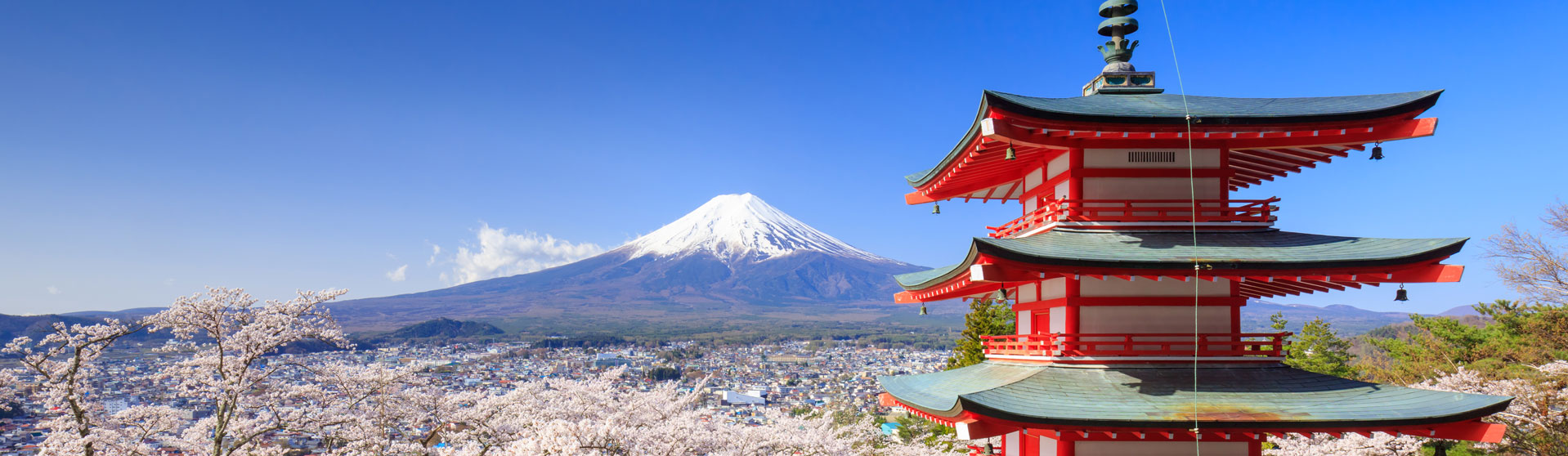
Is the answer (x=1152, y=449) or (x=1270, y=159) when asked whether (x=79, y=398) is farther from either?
(x=1270, y=159)

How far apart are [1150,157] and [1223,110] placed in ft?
2.73

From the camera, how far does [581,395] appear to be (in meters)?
17.3

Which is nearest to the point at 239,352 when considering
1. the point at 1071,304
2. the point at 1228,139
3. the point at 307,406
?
the point at 307,406

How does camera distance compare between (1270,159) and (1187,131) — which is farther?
(1270,159)

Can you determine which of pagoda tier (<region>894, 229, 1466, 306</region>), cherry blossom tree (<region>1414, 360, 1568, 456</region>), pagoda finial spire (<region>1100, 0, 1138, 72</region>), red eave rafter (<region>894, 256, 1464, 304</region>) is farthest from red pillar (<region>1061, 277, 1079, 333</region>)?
cherry blossom tree (<region>1414, 360, 1568, 456</region>)

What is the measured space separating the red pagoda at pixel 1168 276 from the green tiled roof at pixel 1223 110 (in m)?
0.02

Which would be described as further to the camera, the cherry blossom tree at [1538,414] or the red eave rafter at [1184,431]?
the cherry blossom tree at [1538,414]

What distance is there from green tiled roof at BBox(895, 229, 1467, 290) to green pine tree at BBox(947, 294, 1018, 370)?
17.7 meters

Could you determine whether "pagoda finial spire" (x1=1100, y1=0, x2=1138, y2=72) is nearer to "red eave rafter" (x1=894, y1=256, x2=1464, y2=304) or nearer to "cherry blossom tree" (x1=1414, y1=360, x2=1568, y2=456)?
"red eave rafter" (x1=894, y1=256, x2=1464, y2=304)

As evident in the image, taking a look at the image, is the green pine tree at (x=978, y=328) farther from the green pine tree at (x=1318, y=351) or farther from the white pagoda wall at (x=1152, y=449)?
the white pagoda wall at (x=1152, y=449)

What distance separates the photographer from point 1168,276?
7.29 meters

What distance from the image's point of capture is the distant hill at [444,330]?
360ft

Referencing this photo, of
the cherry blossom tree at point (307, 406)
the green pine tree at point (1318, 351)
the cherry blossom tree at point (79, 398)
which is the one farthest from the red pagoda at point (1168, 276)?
the green pine tree at point (1318, 351)

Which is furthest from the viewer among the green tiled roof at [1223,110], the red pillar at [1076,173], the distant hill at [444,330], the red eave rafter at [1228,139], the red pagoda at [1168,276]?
the distant hill at [444,330]
